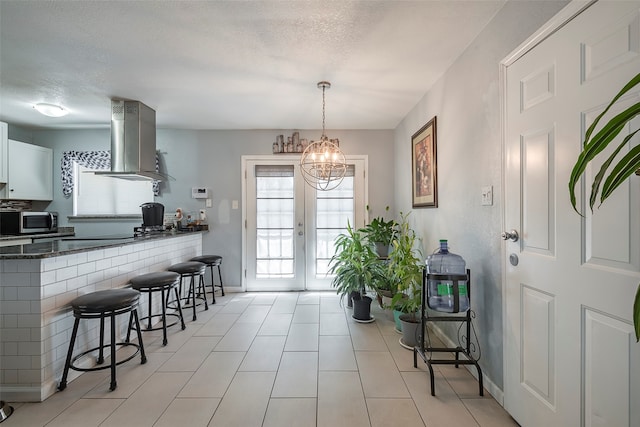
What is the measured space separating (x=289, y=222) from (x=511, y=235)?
302cm

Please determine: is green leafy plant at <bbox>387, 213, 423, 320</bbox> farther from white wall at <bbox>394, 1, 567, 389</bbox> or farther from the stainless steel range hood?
the stainless steel range hood

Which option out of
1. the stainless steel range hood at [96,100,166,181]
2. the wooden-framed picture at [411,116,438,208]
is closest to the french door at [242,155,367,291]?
the wooden-framed picture at [411,116,438,208]

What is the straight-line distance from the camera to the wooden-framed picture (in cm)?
273

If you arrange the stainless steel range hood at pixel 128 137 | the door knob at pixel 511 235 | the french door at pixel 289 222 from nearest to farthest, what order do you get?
the door knob at pixel 511 235 < the stainless steel range hood at pixel 128 137 < the french door at pixel 289 222

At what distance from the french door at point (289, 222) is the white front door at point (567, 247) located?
2641 millimetres

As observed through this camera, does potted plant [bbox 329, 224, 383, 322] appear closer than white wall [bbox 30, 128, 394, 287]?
Yes

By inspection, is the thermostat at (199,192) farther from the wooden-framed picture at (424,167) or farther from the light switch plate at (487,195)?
the light switch plate at (487,195)

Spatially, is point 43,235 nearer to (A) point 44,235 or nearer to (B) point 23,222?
(A) point 44,235

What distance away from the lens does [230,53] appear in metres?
2.19

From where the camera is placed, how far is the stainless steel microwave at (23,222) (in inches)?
132

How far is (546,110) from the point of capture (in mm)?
1356

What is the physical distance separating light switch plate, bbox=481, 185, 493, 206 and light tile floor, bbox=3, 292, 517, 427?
48.8 inches

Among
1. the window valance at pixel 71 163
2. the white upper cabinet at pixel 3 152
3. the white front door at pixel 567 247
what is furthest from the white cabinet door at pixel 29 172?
the white front door at pixel 567 247

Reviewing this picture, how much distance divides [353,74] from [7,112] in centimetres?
417
